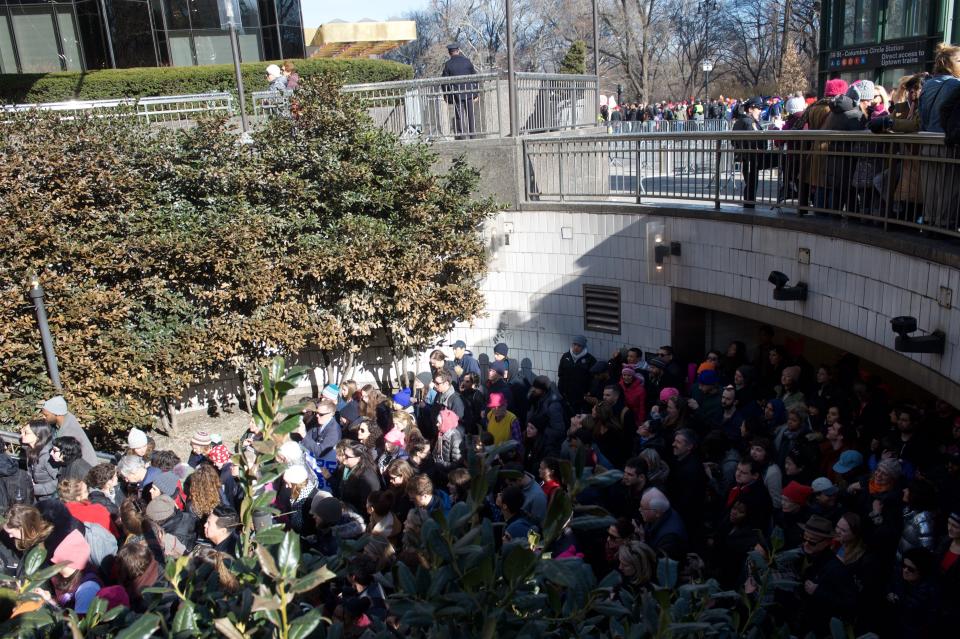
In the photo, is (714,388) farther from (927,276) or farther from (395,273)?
(395,273)

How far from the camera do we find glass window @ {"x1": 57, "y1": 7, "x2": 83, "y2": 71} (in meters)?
20.7

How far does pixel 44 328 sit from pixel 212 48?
47.1 feet

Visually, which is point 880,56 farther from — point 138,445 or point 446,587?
point 446,587

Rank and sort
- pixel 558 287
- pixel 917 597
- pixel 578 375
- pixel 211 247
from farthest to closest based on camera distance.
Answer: pixel 558 287 < pixel 211 247 < pixel 578 375 < pixel 917 597

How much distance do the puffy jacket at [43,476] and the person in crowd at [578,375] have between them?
19.0 feet

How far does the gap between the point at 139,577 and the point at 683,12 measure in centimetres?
5440

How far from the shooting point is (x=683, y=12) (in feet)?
172

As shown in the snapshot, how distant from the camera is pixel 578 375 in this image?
1005 centimetres

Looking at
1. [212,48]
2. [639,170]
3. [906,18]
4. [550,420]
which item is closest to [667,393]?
[550,420]

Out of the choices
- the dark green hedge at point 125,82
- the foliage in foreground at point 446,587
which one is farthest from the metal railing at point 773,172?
the dark green hedge at point 125,82

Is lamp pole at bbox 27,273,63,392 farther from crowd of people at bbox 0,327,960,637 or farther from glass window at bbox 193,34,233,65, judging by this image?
glass window at bbox 193,34,233,65

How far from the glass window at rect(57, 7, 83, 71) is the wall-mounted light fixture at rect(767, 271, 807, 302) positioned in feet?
63.9

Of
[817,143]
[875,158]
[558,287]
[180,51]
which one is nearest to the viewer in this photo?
[875,158]

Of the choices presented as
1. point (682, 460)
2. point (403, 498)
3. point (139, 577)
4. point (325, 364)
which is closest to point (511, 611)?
point (139, 577)
